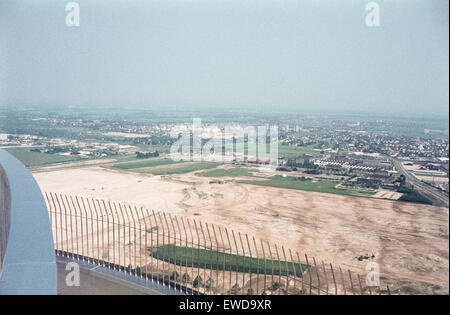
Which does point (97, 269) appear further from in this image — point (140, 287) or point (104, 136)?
point (104, 136)

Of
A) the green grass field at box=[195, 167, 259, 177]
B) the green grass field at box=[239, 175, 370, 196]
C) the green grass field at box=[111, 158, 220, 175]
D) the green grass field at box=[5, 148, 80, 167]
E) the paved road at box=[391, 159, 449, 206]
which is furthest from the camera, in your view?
the green grass field at box=[111, 158, 220, 175]

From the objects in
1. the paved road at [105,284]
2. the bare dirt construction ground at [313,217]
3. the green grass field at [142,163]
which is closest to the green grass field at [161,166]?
the green grass field at [142,163]

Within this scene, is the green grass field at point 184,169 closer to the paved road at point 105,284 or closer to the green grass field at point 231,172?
the green grass field at point 231,172

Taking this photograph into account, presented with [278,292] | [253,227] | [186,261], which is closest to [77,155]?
[253,227]

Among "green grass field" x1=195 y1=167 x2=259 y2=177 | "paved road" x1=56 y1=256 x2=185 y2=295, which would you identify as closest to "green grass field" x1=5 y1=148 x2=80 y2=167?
"green grass field" x1=195 y1=167 x2=259 y2=177

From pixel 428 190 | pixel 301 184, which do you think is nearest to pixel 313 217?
pixel 428 190

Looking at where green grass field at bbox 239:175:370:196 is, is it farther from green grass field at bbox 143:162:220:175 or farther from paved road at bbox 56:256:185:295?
paved road at bbox 56:256:185:295
